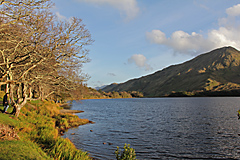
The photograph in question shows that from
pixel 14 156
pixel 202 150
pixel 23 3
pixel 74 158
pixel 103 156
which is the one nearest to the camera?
pixel 14 156

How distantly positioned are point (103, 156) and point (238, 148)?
1771cm

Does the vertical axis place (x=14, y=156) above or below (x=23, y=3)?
below

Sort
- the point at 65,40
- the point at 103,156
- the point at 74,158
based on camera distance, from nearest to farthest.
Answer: the point at 74,158
the point at 65,40
the point at 103,156

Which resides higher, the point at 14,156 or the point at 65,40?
the point at 65,40

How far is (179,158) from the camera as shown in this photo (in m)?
18.7

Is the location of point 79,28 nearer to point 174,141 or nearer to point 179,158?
point 179,158

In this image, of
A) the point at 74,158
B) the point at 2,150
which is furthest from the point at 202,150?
the point at 2,150

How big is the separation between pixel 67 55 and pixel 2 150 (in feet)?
36.7

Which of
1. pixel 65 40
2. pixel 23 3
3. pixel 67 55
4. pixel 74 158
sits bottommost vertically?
pixel 74 158

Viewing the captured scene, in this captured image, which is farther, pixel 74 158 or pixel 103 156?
pixel 103 156

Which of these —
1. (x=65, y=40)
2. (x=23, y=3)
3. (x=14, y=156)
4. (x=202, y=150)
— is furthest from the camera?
(x=202, y=150)

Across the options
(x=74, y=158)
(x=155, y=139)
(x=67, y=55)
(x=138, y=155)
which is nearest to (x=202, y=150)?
(x=155, y=139)

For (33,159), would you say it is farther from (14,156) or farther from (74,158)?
(74,158)

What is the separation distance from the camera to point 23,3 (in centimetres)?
1277
